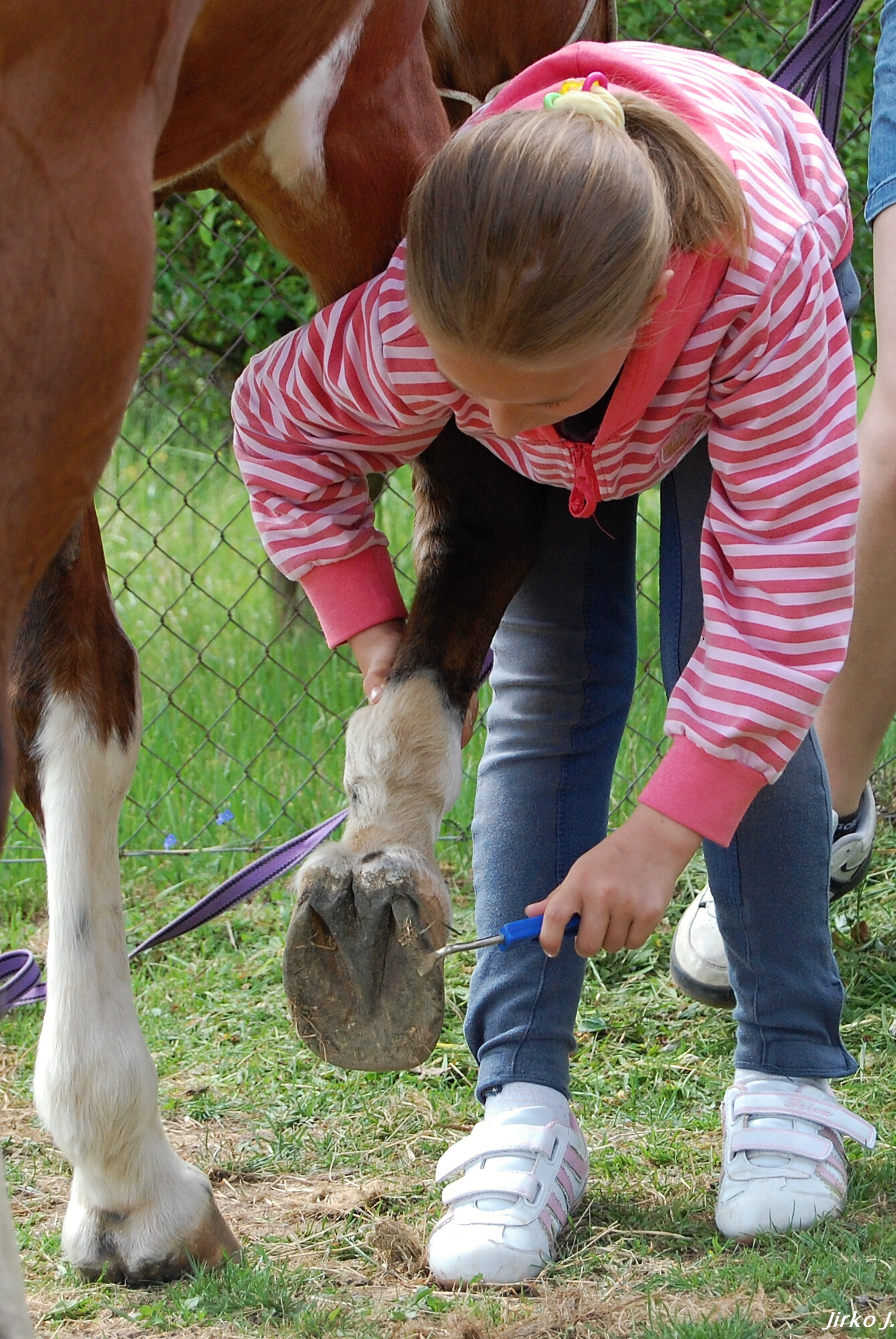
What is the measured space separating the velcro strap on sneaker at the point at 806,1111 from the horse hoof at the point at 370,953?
0.46 metres

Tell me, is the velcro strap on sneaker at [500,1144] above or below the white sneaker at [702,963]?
above

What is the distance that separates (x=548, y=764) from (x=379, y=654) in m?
0.31

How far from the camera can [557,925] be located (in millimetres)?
1310

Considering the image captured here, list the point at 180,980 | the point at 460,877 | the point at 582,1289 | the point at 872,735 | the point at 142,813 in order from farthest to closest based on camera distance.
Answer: the point at 142,813 → the point at 460,877 → the point at 180,980 → the point at 872,735 → the point at 582,1289

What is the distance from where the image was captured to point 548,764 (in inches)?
67.6

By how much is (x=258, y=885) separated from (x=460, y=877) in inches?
32.7

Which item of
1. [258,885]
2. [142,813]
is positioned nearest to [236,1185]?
[258,885]

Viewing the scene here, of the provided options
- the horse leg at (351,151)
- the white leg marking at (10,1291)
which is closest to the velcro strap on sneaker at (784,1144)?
the white leg marking at (10,1291)

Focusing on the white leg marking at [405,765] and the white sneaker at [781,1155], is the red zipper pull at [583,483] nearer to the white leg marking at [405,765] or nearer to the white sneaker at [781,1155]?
the white leg marking at [405,765]

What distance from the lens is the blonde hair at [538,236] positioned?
116 cm

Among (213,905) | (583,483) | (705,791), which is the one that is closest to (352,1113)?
(213,905)

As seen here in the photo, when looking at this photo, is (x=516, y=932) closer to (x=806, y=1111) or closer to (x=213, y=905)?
(x=806, y=1111)

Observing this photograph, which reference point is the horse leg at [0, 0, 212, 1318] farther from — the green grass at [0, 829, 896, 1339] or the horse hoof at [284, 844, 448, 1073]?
the green grass at [0, 829, 896, 1339]

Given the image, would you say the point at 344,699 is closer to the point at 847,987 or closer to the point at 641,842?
the point at 847,987
